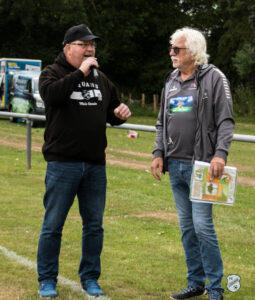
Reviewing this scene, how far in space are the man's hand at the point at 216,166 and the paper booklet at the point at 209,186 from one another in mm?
42

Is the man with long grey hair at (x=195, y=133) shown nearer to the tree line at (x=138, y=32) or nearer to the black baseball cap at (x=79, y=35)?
the black baseball cap at (x=79, y=35)

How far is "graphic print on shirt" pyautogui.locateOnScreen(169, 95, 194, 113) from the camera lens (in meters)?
4.71

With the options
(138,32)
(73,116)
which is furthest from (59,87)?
(138,32)

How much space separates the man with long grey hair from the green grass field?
0.62 metres

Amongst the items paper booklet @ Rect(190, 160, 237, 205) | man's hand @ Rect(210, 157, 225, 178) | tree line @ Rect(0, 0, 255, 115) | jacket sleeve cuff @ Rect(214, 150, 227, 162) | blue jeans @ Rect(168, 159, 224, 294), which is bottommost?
blue jeans @ Rect(168, 159, 224, 294)

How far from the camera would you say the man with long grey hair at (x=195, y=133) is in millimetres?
4602

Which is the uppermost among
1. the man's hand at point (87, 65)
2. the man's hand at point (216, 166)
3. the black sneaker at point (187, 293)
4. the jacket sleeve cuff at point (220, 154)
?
the man's hand at point (87, 65)

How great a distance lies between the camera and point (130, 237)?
7.20 m

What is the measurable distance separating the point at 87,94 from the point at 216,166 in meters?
1.08

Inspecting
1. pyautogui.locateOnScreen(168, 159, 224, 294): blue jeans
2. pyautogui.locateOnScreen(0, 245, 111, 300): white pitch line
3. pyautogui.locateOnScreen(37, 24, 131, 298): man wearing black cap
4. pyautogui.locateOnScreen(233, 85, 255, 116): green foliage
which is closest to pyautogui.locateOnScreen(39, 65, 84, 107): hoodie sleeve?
pyautogui.locateOnScreen(37, 24, 131, 298): man wearing black cap

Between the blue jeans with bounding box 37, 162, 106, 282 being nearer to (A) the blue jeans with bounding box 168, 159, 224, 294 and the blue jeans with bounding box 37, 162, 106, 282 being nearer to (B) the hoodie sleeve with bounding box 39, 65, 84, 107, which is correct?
(B) the hoodie sleeve with bounding box 39, 65, 84, 107

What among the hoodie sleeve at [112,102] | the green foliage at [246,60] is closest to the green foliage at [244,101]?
the green foliage at [246,60]

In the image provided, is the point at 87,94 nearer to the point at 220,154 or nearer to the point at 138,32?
the point at 220,154

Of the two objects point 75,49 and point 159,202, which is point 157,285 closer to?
point 75,49
